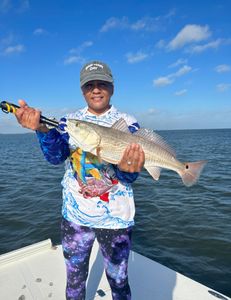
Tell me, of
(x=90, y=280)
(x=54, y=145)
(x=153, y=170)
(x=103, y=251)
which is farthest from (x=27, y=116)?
(x=90, y=280)

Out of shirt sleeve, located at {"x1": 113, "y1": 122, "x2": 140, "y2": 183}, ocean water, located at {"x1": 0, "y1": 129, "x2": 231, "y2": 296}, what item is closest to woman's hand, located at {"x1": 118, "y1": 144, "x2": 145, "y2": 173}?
shirt sleeve, located at {"x1": 113, "y1": 122, "x2": 140, "y2": 183}

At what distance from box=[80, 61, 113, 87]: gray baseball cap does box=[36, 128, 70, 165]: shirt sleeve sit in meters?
0.75

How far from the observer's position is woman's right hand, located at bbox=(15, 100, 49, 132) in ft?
10.9

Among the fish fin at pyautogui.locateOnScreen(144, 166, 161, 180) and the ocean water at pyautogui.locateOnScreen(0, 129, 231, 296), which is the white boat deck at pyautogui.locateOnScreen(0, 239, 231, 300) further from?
the ocean water at pyautogui.locateOnScreen(0, 129, 231, 296)

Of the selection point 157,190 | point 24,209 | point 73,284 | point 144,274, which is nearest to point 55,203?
point 24,209

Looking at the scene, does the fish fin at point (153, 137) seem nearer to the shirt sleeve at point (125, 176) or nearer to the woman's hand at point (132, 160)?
the woman's hand at point (132, 160)

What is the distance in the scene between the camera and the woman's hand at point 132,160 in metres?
3.42

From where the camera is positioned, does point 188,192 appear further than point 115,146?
Yes

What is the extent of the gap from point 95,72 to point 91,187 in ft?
4.69

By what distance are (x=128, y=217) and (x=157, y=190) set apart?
12.7 meters

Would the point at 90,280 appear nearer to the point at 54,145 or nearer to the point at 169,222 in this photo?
the point at 54,145

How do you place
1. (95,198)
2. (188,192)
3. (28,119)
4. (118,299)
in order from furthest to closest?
Answer: (188,192) < (118,299) < (95,198) < (28,119)

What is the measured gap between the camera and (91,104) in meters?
3.76

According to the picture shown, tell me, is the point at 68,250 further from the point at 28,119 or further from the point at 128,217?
the point at 28,119
